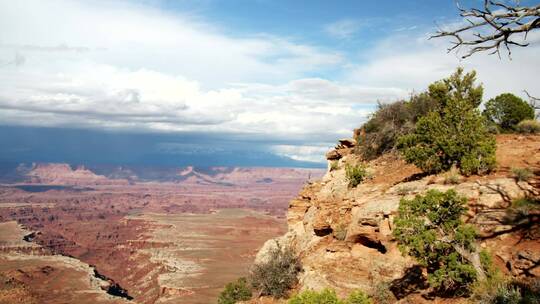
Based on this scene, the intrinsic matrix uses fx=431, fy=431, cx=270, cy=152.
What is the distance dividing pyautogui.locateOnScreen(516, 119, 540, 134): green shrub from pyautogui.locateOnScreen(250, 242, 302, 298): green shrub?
15635mm

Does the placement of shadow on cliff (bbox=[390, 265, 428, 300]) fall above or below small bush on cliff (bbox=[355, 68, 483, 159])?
below

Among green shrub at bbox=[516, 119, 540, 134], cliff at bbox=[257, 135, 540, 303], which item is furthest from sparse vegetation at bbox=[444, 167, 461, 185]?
green shrub at bbox=[516, 119, 540, 134]

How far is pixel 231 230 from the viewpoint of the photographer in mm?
161375

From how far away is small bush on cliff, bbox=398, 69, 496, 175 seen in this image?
18328mm

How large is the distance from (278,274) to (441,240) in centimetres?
1223

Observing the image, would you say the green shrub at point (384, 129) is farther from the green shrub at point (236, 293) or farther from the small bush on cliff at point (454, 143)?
the green shrub at point (236, 293)

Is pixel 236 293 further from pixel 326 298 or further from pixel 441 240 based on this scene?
pixel 441 240

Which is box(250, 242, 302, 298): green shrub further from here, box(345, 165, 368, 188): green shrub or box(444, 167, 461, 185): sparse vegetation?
box(444, 167, 461, 185): sparse vegetation

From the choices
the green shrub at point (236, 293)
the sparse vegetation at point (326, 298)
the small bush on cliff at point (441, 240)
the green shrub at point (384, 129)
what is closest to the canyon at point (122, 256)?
the green shrub at point (384, 129)

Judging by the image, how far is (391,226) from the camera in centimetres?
1769

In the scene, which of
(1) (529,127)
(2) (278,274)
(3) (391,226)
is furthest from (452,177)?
(1) (529,127)

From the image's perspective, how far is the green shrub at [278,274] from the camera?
22.9 metres

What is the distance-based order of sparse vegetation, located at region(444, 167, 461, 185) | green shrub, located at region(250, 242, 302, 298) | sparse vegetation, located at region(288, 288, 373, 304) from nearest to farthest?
sparse vegetation, located at region(288, 288, 373, 304) → sparse vegetation, located at region(444, 167, 461, 185) → green shrub, located at region(250, 242, 302, 298)

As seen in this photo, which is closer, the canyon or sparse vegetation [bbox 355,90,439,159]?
sparse vegetation [bbox 355,90,439,159]
